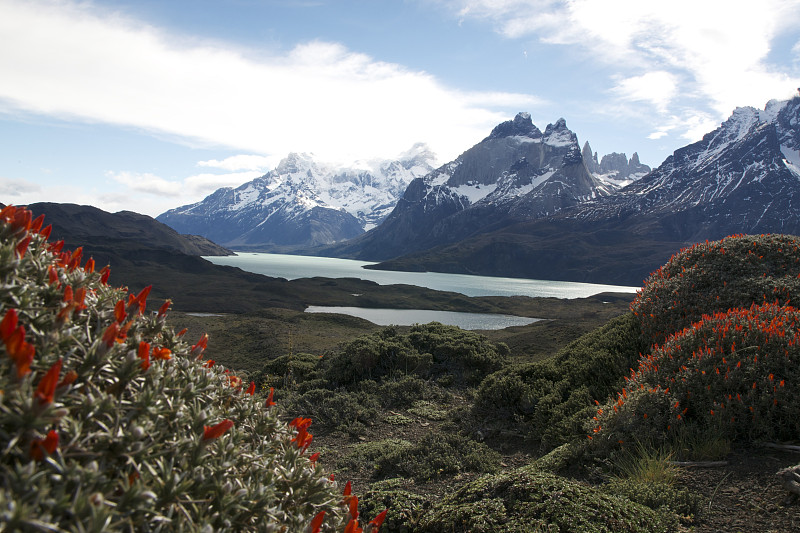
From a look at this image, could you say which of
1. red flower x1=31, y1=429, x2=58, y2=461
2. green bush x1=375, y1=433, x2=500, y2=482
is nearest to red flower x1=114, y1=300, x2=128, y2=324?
red flower x1=31, y1=429, x2=58, y2=461

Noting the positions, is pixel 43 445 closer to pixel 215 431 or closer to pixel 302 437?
pixel 215 431

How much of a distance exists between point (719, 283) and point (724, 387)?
14.4ft

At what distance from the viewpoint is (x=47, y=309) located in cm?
244

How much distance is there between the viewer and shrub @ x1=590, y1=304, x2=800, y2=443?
620 cm

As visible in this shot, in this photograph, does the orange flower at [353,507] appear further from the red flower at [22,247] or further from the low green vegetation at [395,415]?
the red flower at [22,247]

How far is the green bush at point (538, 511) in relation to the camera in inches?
180

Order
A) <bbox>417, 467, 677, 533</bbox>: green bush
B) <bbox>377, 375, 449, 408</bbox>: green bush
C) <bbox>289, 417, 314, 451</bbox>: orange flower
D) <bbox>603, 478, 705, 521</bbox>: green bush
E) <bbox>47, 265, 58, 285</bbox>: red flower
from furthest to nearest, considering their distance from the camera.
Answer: <bbox>377, 375, 449, 408</bbox>: green bush → <bbox>603, 478, 705, 521</bbox>: green bush → <bbox>417, 467, 677, 533</bbox>: green bush → <bbox>289, 417, 314, 451</bbox>: orange flower → <bbox>47, 265, 58, 285</bbox>: red flower

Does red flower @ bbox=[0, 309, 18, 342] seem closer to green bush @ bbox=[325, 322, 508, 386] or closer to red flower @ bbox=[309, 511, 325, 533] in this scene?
red flower @ bbox=[309, 511, 325, 533]

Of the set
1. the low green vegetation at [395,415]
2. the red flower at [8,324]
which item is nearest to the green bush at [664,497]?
the low green vegetation at [395,415]

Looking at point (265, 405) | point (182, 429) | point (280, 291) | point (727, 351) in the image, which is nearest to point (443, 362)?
point (727, 351)

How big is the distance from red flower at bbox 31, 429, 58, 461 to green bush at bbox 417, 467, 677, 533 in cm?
421

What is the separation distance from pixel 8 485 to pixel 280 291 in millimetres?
83674

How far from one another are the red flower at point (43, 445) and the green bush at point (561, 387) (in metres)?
7.71

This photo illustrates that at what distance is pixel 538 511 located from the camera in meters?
4.83
